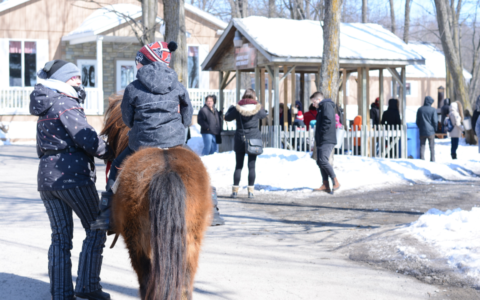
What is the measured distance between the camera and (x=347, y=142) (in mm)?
15492

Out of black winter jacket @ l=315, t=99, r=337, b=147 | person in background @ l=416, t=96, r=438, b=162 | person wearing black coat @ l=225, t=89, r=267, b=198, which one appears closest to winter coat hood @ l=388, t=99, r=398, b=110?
person in background @ l=416, t=96, r=438, b=162

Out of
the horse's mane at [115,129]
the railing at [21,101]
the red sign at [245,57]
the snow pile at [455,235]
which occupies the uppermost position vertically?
the red sign at [245,57]

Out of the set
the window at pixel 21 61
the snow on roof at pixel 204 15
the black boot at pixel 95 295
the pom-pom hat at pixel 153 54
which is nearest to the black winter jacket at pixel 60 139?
the pom-pom hat at pixel 153 54

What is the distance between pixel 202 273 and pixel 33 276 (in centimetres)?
159

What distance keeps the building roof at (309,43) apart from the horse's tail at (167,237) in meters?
11.9

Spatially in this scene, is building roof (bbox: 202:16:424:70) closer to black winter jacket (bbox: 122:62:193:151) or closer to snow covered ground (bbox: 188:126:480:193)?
snow covered ground (bbox: 188:126:480:193)

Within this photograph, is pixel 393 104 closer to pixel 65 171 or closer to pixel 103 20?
pixel 65 171

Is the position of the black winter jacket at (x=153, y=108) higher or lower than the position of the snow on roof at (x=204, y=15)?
lower

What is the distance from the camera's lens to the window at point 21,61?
24.2m

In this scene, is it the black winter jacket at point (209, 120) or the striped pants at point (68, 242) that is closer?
the striped pants at point (68, 242)

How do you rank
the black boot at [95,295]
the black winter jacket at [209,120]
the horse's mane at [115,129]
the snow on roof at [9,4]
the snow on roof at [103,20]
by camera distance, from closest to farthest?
1. the black boot at [95,295]
2. the horse's mane at [115,129]
3. the black winter jacket at [209,120]
4. the snow on roof at [103,20]
5. the snow on roof at [9,4]

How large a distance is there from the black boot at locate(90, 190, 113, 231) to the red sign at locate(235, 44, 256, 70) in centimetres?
1302

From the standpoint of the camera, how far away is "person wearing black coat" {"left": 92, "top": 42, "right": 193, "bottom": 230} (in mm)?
4074

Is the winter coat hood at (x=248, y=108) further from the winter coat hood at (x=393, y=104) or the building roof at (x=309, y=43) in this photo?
the winter coat hood at (x=393, y=104)
